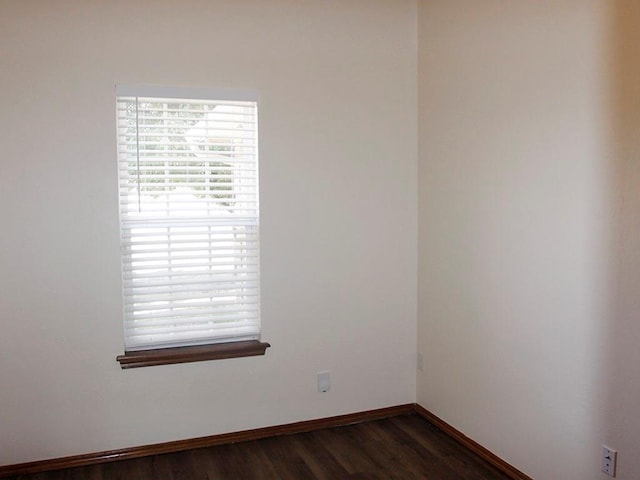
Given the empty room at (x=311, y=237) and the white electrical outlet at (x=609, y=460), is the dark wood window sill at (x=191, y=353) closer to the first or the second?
the empty room at (x=311, y=237)

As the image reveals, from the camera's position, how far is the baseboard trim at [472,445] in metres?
2.97

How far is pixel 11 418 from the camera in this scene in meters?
3.07

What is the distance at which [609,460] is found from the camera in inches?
96.3

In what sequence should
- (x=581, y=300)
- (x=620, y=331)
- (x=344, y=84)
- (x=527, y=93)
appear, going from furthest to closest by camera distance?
(x=344, y=84)
(x=527, y=93)
(x=581, y=300)
(x=620, y=331)

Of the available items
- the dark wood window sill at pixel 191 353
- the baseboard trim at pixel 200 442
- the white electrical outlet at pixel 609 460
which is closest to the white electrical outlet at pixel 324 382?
the baseboard trim at pixel 200 442

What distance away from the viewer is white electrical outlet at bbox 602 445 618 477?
2.43 meters

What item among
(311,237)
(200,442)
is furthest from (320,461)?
(311,237)

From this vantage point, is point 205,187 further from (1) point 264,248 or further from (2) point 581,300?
(2) point 581,300

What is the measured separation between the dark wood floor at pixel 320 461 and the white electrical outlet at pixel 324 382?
25 centimetres

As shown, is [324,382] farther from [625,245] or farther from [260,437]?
[625,245]

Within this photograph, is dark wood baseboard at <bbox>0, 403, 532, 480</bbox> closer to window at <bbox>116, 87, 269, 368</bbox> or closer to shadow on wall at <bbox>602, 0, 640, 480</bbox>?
window at <bbox>116, 87, 269, 368</bbox>

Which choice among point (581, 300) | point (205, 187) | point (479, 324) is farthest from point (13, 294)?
point (581, 300)

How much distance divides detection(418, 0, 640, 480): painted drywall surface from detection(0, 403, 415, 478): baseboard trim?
0.41 meters

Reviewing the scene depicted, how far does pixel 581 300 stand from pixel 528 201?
54 centimetres
